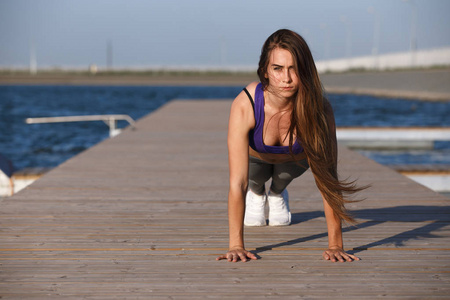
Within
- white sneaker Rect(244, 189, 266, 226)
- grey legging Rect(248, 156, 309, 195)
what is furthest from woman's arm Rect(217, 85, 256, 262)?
white sneaker Rect(244, 189, 266, 226)

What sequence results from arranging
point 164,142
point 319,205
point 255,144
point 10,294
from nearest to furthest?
point 10,294
point 255,144
point 319,205
point 164,142

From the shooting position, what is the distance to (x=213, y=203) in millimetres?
4867

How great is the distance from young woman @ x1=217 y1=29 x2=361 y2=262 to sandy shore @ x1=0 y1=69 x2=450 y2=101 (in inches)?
1234

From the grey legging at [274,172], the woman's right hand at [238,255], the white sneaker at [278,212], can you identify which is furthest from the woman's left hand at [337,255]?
the white sneaker at [278,212]

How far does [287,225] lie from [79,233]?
141 centimetres

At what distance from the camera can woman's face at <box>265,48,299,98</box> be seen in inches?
118

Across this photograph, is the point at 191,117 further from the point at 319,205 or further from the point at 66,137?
the point at 319,205

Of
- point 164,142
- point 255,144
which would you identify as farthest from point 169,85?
point 255,144

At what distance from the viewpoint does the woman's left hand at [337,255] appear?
326 cm

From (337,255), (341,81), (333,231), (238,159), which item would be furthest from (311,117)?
(341,81)

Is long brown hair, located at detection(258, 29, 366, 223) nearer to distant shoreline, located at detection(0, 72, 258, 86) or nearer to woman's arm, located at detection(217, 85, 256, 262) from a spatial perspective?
woman's arm, located at detection(217, 85, 256, 262)

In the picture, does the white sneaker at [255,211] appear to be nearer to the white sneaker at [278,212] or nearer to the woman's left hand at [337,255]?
the white sneaker at [278,212]

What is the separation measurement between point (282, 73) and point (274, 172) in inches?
41.4

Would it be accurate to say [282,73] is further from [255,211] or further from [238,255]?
[255,211]
